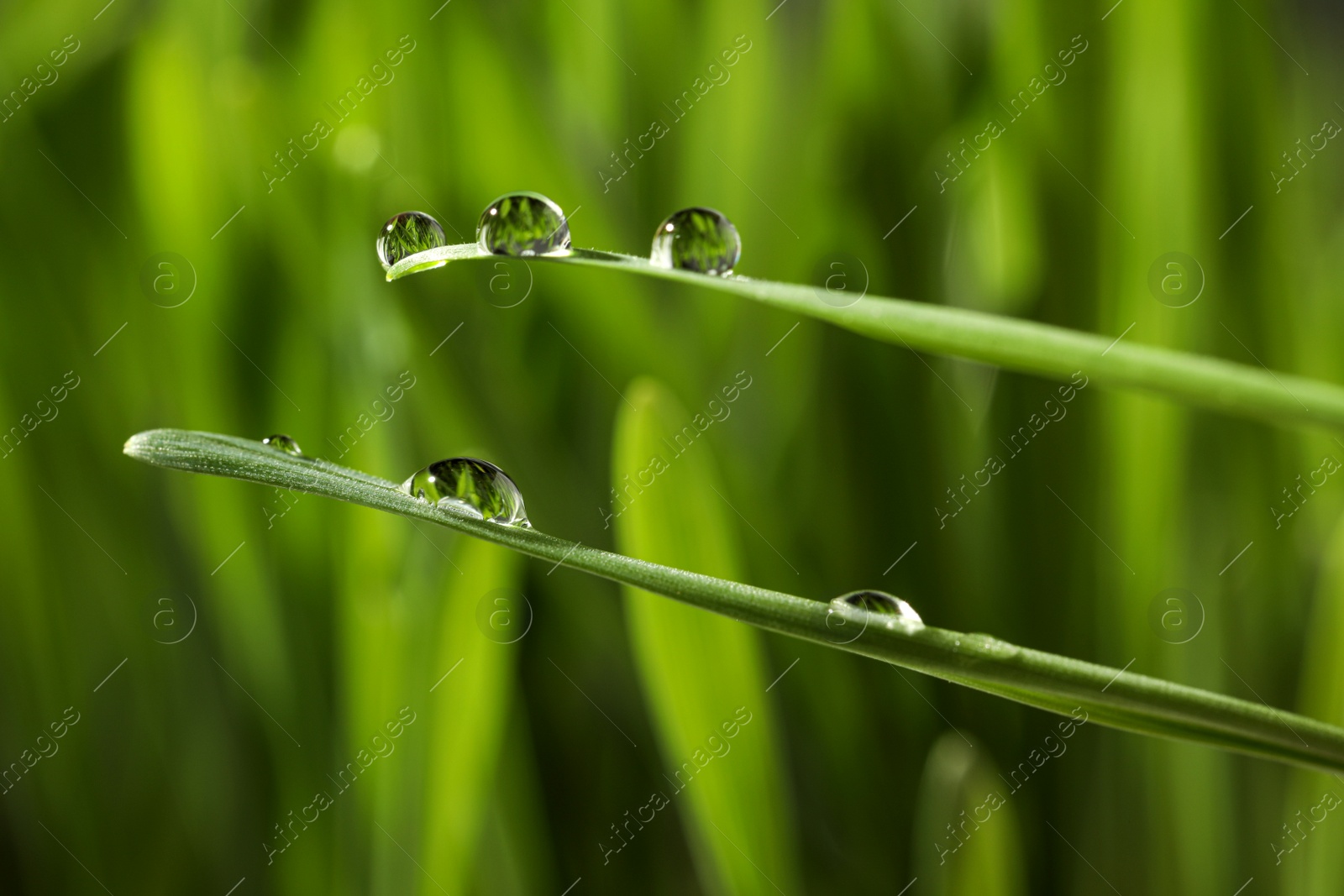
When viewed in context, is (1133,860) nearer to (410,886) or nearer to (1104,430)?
(1104,430)

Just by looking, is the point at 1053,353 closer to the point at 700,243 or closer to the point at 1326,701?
the point at 700,243

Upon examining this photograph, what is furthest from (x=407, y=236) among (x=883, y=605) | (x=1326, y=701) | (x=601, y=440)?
(x=1326, y=701)

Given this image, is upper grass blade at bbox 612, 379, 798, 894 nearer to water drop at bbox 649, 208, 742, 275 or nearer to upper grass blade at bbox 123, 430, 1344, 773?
water drop at bbox 649, 208, 742, 275

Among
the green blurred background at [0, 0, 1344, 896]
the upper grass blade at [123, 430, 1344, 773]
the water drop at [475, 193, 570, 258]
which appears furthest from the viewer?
the green blurred background at [0, 0, 1344, 896]

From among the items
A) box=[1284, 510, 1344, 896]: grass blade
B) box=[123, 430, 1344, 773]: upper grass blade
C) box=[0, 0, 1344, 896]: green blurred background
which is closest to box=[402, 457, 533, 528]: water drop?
box=[123, 430, 1344, 773]: upper grass blade

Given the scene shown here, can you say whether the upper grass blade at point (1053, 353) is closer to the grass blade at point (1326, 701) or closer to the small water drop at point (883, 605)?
the small water drop at point (883, 605)

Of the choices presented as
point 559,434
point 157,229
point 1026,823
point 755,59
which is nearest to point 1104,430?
point 1026,823
